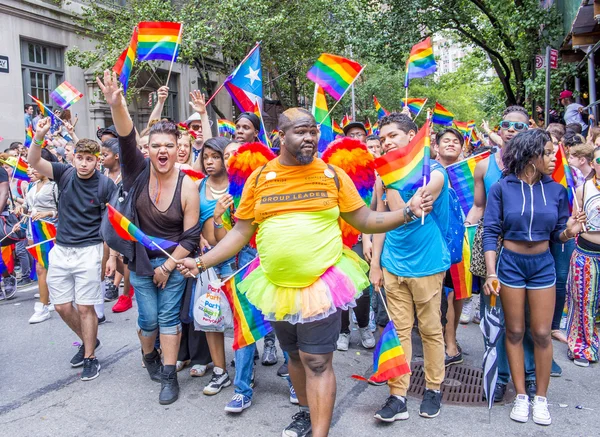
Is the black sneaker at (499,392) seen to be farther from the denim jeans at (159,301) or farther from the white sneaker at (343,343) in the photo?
the denim jeans at (159,301)

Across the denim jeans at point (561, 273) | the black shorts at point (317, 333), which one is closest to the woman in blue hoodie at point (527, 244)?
the denim jeans at point (561, 273)

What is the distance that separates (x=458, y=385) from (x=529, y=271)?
123 centimetres

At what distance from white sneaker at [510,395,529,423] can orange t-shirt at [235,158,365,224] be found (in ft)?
6.10

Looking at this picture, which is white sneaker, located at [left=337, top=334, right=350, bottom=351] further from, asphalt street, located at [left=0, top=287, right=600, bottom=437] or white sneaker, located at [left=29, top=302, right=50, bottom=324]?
white sneaker, located at [left=29, top=302, right=50, bottom=324]

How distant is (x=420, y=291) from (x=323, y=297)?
1006 mm

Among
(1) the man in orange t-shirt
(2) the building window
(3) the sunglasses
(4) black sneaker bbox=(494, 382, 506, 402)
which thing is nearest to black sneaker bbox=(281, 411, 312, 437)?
(1) the man in orange t-shirt

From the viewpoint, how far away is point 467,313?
20.6 ft

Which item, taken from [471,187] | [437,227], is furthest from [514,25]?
[437,227]

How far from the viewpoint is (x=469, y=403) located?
13.4 ft

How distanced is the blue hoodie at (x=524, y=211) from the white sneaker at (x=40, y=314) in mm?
5049

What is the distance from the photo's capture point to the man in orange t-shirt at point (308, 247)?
318 cm

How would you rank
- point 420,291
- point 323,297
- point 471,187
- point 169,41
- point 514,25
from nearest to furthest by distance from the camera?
point 323,297
point 420,291
point 471,187
point 169,41
point 514,25

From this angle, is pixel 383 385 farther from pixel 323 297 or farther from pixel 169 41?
pixel 169 41

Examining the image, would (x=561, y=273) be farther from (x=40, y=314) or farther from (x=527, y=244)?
(x=40, y=314)
